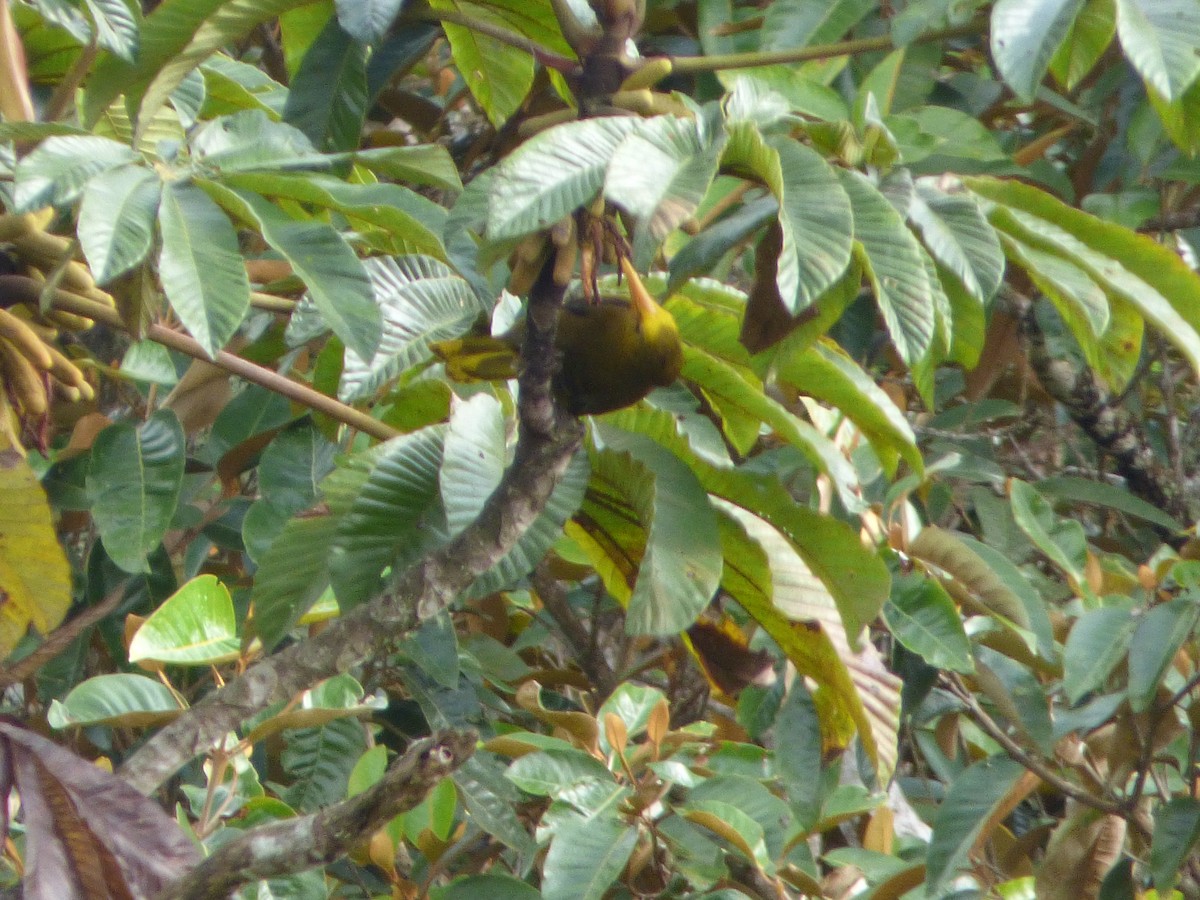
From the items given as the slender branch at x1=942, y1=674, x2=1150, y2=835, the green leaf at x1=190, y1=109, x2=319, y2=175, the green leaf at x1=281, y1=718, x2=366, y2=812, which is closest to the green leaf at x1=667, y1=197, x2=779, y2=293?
the green leaf at x1=190, y1=109, x2=319, y2=175

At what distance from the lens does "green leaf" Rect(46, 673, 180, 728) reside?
125cm

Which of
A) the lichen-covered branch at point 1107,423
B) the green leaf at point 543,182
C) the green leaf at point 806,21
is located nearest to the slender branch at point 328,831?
the green leaf at point 543,182

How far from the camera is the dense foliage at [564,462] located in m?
0.81

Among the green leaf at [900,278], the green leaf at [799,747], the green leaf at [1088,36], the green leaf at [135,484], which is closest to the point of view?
the green leaf at [900,278]

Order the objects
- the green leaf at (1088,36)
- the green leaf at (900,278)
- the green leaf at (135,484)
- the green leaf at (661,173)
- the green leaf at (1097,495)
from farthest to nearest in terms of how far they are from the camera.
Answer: the green leaf at (1097,495) → the green leaf at (135,484) → the green leaf at (1088,36) → the green leaf at (900,278) → the green leaf at (661,173)

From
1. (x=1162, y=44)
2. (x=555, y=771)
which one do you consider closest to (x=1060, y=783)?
(x=555, y=771)

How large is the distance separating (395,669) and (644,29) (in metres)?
1.07

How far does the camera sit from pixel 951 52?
2242mm

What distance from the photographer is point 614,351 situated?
2.71 ft

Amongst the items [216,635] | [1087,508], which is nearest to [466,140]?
[216,635]

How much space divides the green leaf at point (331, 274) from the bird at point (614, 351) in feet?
0.41

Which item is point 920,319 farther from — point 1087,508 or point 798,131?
point 1087,508

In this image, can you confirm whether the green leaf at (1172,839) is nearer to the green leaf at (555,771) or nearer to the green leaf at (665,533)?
the green leaf at (555,771)

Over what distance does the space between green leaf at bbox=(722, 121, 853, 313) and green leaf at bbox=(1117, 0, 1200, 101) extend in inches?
13.4
